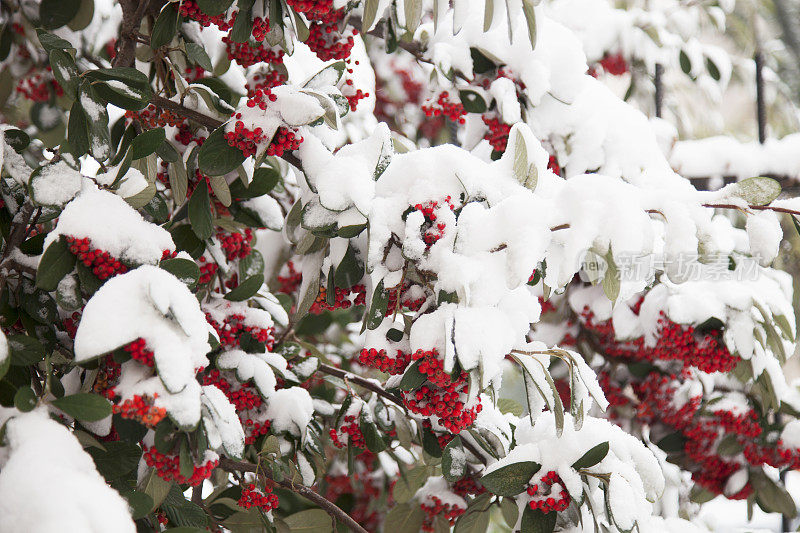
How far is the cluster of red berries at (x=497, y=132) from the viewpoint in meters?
1.48

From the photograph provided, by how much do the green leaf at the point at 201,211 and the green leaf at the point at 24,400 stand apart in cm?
39

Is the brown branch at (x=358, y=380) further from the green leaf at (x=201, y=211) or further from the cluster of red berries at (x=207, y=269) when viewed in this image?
the green leaf at (x=201, y=211)

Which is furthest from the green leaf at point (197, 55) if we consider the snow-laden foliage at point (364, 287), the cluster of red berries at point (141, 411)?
the cluster of red berries at point (141, 411)

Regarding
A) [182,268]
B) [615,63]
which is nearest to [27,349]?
[182,268]

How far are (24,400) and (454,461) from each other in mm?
690

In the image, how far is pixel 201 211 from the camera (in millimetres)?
1168

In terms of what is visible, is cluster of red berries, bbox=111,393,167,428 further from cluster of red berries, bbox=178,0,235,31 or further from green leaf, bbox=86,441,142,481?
cluster of red berries, bbox=178,0,235,31

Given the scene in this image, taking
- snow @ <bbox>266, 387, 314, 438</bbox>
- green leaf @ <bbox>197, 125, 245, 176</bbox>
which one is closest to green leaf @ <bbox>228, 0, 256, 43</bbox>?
green leaf @ <bbox>197, 125, 245, 176</bbox>

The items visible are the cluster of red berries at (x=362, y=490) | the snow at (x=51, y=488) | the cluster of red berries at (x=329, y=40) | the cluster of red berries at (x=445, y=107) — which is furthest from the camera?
the cluster of red berries at (x=362, y=490)

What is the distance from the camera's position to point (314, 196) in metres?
1.07

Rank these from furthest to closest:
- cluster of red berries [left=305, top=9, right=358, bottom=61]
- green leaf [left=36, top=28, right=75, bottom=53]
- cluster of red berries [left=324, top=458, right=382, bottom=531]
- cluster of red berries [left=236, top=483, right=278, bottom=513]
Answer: cluster of red berries [left=324, top=458, right=382, bottom=531] → cluster of red berries [left=305, top=9, right=358, bottom=61] → cluster of red berries [left=236, top=483, right=278, bottom=513] → green leaf [left=36, top=28, right=75, bottom=53]

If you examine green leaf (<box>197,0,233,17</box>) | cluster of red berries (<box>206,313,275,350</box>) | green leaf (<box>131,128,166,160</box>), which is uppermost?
green leaf (<box>197,0,233,17</box>)

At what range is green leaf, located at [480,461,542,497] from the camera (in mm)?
1094

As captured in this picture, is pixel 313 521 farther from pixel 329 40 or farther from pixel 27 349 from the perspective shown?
pixel 329 40
